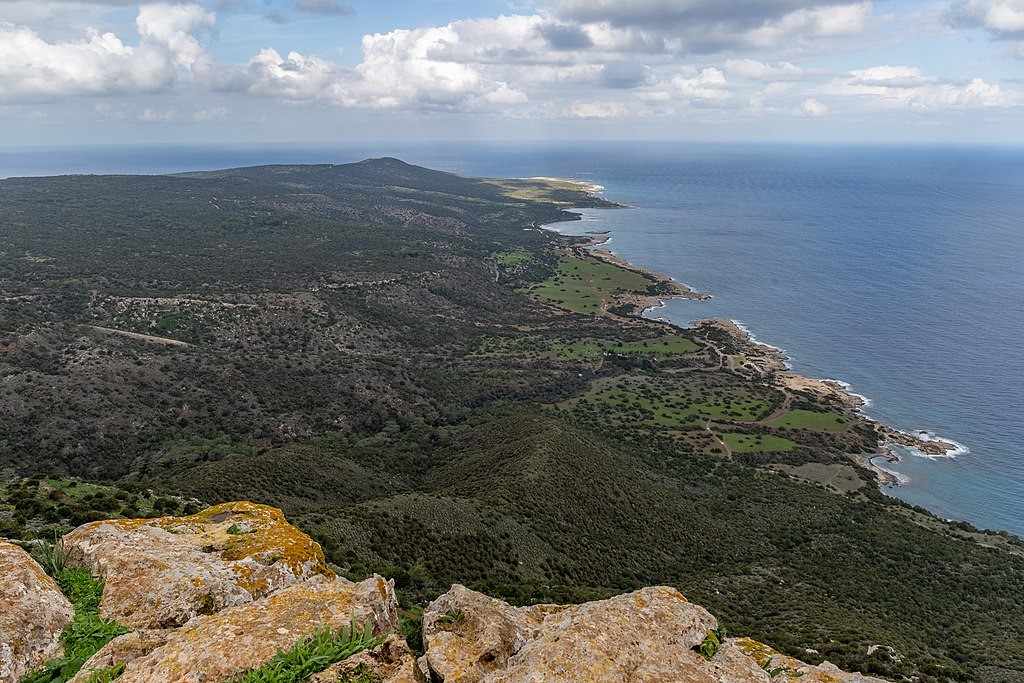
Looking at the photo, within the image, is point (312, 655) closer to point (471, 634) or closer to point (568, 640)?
point (471, 634)

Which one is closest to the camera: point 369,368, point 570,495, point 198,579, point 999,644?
point 198,579

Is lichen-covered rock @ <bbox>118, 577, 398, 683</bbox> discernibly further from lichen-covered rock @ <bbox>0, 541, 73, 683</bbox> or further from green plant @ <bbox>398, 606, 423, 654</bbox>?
lichen-covered rock @ <bbox>0, 541, 73, 683</bbox>

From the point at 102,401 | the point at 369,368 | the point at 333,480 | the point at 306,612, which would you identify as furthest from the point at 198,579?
the point at 369,368

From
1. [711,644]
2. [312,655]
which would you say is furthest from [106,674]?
[711,644]

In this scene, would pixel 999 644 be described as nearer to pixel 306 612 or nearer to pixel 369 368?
pixel 306 612

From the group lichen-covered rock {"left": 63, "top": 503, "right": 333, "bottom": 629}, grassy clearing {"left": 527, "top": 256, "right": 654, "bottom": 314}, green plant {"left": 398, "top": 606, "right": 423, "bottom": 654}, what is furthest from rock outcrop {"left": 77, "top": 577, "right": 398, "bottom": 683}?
grassy clearing {"left": 527, "top": 256, "right": 654, "bottom": 314}

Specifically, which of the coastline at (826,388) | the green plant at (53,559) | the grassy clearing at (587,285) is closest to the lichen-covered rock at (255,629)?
the green plant at (53,559)
